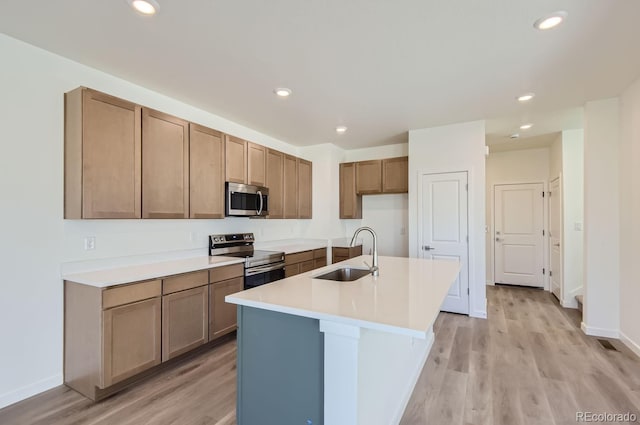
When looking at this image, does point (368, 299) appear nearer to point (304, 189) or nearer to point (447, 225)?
point (447, 225)

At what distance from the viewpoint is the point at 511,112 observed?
3.58m

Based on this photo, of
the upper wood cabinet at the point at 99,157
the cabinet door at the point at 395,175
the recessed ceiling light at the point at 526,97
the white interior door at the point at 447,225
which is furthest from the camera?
the cabinet door at the point at 395,175

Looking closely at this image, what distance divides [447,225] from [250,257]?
274 centimetres

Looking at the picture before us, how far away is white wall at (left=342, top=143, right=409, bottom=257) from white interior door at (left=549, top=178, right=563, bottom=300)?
2339mm

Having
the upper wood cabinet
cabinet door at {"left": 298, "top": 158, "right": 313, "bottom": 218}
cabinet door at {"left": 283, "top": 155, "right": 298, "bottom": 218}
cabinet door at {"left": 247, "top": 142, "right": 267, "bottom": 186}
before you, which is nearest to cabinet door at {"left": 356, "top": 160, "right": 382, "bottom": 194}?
cabinet door at {"left": 298, "top": 158, "right": 313, "bottom": 218}

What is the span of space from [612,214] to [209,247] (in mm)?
4581

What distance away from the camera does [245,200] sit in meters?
3.72

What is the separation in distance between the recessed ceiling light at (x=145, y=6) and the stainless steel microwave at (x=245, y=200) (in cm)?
190

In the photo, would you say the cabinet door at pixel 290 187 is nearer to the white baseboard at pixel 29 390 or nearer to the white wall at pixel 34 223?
the white wall at pixel 34 223

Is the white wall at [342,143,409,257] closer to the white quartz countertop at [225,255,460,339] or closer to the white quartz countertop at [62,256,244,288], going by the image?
the white quartz countertop at [62,256,244,288]

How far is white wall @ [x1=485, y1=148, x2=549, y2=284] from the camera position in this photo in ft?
17.9

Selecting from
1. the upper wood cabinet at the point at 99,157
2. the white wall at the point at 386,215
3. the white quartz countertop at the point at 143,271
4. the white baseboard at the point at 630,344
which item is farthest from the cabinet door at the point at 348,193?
the white baseboard at the point at 630,344

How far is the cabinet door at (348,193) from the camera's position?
526cm

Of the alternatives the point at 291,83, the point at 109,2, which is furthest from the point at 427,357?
the point at 109,2
